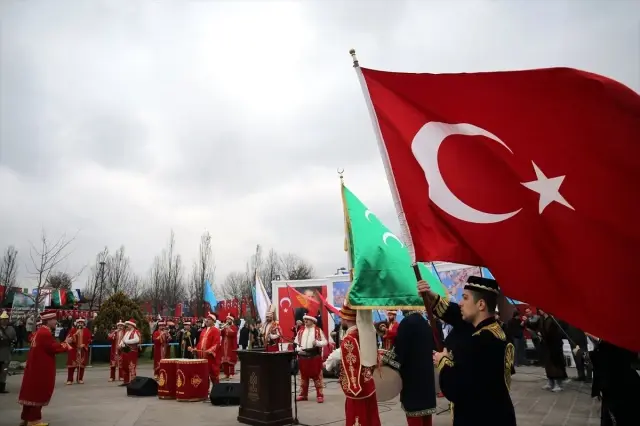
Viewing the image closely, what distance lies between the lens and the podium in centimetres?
841

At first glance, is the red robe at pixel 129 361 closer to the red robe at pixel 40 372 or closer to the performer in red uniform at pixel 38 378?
the performer in red uniform at pixel 38 378

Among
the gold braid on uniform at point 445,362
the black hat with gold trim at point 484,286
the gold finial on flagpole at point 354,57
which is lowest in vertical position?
the gold braid on uniform at point 445,362

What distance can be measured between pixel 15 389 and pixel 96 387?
7.02ft

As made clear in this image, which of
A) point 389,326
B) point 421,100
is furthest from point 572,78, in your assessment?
point 389,326

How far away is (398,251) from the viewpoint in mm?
6141

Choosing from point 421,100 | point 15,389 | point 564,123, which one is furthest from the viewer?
point 15,389

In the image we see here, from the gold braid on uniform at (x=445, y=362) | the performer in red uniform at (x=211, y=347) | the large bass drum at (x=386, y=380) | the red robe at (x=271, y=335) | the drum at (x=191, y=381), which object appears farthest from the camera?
the red robe at (x=271, y=335)

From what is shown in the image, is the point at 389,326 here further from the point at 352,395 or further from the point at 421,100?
the point at 421,100

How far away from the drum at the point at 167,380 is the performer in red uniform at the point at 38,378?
3513 millimetres

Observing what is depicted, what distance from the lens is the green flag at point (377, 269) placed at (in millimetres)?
5395

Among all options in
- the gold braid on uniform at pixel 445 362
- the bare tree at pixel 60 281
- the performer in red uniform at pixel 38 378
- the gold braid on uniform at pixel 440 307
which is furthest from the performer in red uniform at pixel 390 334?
the bare tree at pixel 60 281

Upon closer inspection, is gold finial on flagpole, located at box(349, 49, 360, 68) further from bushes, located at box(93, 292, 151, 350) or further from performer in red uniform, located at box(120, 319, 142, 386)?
bushes, located at box(93, 292, 151, 350)

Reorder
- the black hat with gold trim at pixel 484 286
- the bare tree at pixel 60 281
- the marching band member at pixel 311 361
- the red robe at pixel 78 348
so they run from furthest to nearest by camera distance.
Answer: the bare tree at pixel 60 281 < the red robe at pixel 78 348 < the marching band member at pixel 311 361 < the black hat with gold trim at pixel 484 286

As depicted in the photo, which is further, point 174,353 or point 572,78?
point 174,353
